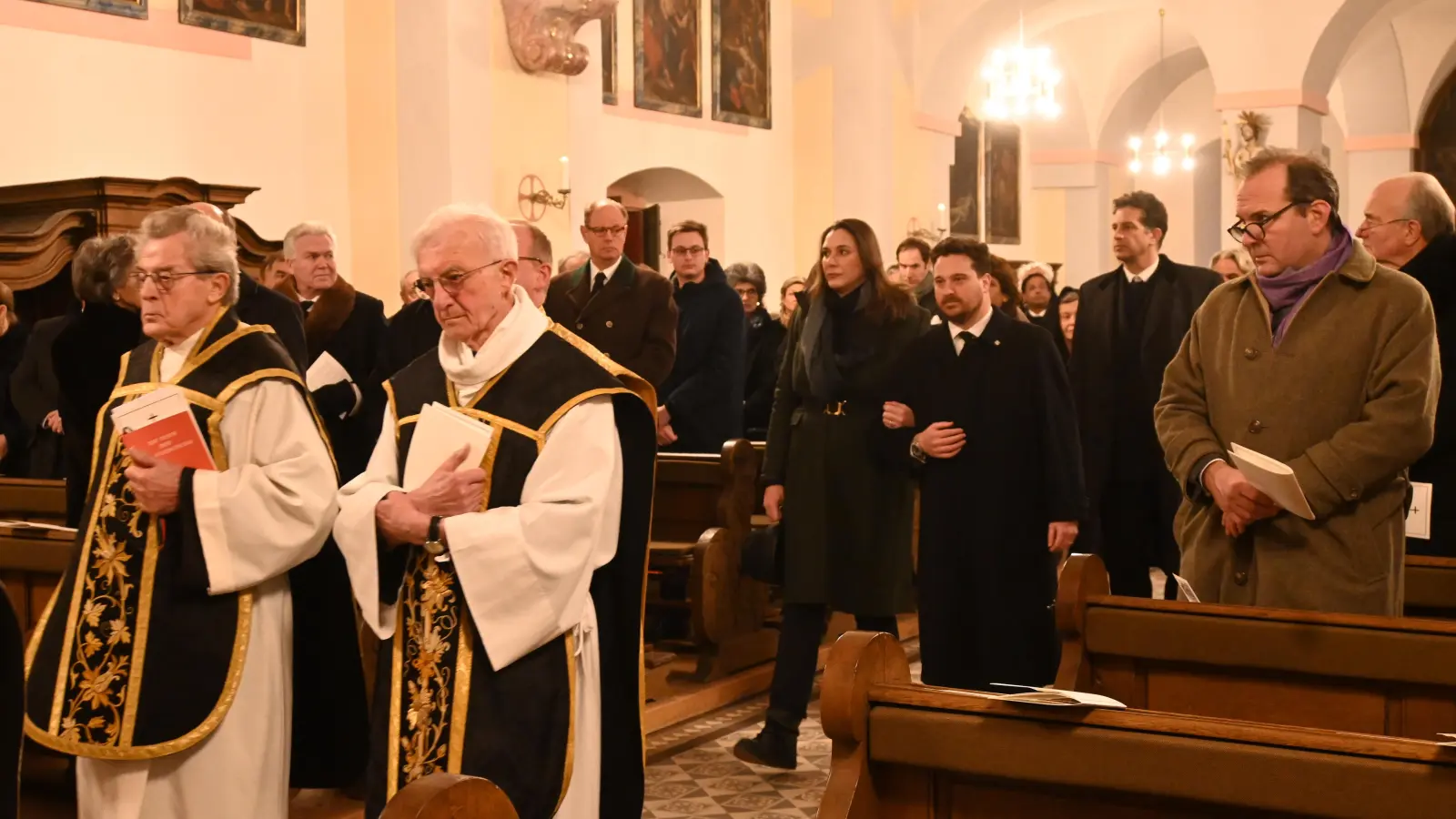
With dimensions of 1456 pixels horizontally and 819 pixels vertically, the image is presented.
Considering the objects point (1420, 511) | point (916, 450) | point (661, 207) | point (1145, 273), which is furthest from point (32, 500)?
point (661, 207)

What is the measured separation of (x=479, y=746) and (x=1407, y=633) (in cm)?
180

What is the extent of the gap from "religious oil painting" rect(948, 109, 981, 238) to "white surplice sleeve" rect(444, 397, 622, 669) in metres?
16.3

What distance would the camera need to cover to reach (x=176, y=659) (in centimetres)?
314

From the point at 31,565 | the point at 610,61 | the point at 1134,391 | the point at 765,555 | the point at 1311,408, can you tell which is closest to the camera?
the point at 1311,408

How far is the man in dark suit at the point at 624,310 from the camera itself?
5.97 m

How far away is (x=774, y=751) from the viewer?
191 inches

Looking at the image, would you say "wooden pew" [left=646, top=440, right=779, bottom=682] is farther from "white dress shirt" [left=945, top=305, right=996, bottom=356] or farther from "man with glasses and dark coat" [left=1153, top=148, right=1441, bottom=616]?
"man with glasses and dark coat" [left=1153, top=148, right=1441, bottom=616]

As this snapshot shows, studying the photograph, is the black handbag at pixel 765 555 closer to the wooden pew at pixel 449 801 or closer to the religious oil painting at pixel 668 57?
the wooden pew at pixel 449 801

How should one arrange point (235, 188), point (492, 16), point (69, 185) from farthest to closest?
point (492, 16) < point (235, 188) < point (69, 185)

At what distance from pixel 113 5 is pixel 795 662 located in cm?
680

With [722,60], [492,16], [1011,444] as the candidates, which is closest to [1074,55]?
[722,60]

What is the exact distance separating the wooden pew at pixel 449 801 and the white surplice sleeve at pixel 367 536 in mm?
1147

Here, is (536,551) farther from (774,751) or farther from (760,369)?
(760,369)

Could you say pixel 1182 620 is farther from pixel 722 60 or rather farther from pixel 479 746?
pixel 722 60
